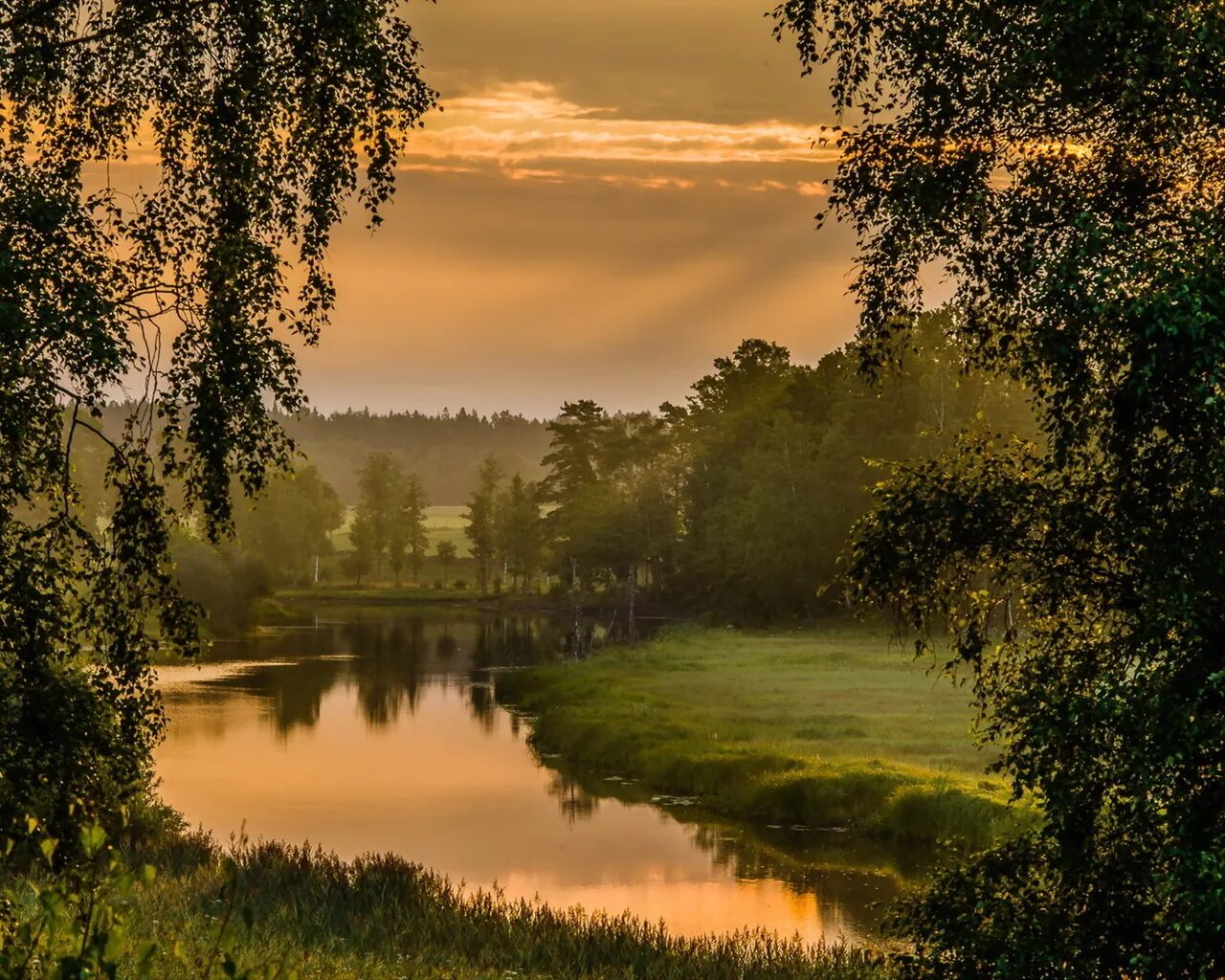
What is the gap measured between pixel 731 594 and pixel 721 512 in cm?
621

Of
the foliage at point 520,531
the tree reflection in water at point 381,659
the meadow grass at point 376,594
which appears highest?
the foliage at point 520,531

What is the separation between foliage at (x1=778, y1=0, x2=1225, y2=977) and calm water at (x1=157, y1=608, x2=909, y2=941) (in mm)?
13309

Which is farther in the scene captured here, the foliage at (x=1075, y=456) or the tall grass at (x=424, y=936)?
the tall grass at (x=424, y=936)

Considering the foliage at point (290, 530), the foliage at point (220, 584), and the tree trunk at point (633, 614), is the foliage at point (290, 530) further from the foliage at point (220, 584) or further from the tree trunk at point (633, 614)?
the tree trunk at point (633, 614)

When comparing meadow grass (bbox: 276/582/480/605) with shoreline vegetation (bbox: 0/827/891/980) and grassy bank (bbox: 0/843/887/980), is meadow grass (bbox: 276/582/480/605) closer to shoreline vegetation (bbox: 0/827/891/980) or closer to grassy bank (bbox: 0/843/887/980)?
shoreline vegetation (bbox: 0/827/891/980)

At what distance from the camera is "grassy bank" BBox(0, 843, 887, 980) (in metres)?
16.8

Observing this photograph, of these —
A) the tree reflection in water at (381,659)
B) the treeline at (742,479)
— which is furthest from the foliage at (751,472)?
the tree reflection in water at (381,659)

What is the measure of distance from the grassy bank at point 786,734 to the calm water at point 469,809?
1.32 meters

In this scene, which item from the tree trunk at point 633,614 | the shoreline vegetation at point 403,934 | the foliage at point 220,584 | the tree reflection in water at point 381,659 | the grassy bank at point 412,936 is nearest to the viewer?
the shoreline vegetation at point 403,934

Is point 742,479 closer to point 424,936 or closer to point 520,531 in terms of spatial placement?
point 520,531

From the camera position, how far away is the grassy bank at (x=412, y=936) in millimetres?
16828

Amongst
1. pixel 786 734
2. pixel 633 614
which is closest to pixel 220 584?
pixel 633 614

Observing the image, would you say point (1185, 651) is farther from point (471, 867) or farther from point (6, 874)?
point (471, 867)

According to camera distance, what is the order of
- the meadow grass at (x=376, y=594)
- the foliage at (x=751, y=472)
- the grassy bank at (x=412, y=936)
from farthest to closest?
the meadow grass at (x=376, y=594) → the foliage at (x=751, y=472) → the grassy bank at (x=412, y=936)
